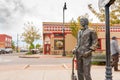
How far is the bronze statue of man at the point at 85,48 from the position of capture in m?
8.70

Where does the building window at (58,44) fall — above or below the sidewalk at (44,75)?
above

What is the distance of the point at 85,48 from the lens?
879cm

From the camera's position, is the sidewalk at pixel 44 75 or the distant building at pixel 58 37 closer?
the sidewalk at pixel 44 75

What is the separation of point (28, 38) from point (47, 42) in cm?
1528

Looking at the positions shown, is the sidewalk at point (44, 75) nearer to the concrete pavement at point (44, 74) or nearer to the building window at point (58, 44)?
the concrete pavement at point (44, 74)

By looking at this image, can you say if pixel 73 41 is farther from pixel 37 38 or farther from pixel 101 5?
pixel 101 5

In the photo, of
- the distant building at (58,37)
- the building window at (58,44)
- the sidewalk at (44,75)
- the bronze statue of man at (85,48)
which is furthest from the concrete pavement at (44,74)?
the distant building at (58,37)

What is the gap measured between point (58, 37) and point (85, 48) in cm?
4291

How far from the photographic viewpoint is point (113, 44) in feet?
54.6

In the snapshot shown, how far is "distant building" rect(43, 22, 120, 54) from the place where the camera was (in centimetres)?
5138

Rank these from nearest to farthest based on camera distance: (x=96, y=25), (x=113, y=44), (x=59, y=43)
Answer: (x=113, y=44)
(x=59, y=43)
(x=96, y=25)

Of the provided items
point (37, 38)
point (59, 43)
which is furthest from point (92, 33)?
point (37, 38)

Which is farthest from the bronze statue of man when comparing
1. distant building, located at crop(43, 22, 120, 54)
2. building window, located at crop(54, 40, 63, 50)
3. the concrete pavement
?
building window, located at crop(54, 40, 63, 50)

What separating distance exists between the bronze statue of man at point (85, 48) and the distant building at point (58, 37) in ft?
136
